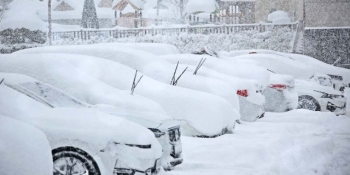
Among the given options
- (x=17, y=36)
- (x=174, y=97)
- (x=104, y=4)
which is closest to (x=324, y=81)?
(x=174, y=97)

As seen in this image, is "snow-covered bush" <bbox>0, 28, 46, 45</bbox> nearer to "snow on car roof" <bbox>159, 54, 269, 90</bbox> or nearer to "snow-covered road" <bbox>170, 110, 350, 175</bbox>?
"snow on car roof" <bbox>159, 54, 269, 90</bbox>

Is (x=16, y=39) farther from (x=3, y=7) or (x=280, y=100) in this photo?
(x=280, y=100)

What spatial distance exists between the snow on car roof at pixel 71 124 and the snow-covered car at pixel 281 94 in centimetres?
622

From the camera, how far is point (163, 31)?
2438 cm

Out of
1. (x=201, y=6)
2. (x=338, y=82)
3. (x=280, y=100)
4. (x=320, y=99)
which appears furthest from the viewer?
(x=201, y=6)

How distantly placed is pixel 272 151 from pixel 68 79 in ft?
A: 10.8

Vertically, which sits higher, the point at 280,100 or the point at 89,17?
the point at 89,17

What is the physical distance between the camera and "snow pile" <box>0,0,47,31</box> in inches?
786

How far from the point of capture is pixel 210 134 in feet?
24.0

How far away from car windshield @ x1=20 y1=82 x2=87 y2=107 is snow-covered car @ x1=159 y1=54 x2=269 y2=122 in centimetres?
388

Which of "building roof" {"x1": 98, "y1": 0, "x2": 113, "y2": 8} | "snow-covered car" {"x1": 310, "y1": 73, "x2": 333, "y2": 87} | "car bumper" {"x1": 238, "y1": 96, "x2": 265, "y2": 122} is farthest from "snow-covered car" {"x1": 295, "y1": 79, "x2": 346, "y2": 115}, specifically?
"building roof" {"x1": 98, "y1": 0, "x2": 113, "y2": 8}

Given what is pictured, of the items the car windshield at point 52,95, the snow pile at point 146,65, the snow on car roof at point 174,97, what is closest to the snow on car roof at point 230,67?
the snow pile at point 146,65

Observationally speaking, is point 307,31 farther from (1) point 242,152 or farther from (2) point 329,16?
(1) point 242,152

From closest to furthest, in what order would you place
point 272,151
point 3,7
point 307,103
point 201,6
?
1. point 272,151
2. point 307,103
3. point 3,7
4. point 201,6
